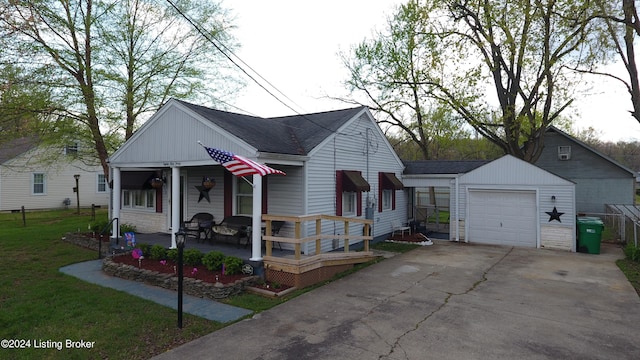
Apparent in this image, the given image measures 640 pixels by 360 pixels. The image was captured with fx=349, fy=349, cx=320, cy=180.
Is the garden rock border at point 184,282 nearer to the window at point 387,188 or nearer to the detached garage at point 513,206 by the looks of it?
the window at point 387,188

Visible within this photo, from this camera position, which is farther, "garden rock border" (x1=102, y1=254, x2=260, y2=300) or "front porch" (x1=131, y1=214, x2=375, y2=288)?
"front porch" (x1=131, y1=214, x2=375, y2=288)

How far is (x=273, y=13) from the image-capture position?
398 inches

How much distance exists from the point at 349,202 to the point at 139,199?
8.58 metres

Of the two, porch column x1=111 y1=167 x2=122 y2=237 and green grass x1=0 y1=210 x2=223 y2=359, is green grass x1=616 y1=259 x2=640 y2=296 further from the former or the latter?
porch column x1=111 y1=167 x2=122 y2=237

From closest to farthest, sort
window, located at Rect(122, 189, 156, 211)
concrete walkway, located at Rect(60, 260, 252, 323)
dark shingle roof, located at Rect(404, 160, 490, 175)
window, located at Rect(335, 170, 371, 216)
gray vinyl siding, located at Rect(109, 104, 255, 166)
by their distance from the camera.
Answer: concrete walkway, located at Rect(60, 260, 252, 323)
gray vinyl siding, located at Rect(109, 104, 255, 166)
window, located at Rect(335, 170, 371, 216)
window, located at Rect(122, 189, 156, 211)
dark shingle roof, located at Rect(404, 160, 490, 175)

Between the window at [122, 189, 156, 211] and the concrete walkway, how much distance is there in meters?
4.10

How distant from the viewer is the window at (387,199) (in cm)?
1495

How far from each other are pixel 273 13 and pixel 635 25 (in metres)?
12.6

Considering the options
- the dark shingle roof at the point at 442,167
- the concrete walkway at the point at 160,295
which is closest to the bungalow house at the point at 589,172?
the dark shingle roof at the point at 442,167

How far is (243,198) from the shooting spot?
36.6 feet

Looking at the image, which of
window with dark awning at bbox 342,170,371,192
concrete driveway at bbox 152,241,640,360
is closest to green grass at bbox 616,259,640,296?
concrete driveway at bbox 152,241,640,360

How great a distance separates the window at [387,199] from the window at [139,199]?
30.4 ft

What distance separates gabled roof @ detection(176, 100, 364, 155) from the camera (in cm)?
925

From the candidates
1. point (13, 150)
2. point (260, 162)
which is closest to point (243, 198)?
point (260, 162)
